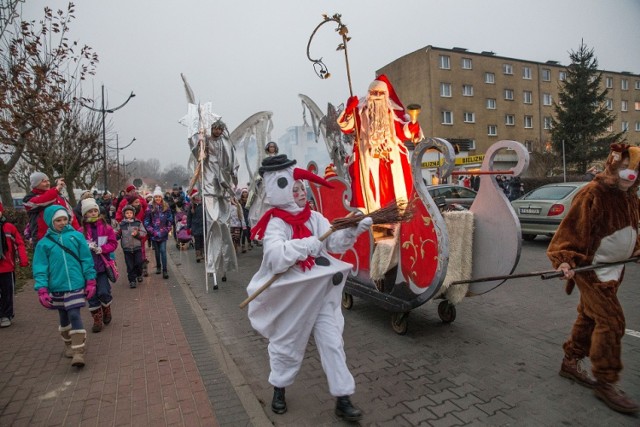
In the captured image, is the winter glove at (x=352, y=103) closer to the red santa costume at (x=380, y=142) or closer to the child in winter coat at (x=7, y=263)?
the red santa costume at (x=380, y=142)

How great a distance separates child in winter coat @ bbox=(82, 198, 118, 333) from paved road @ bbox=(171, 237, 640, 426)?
131cm

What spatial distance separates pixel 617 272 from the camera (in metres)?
3.29

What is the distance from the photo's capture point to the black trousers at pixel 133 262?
8102mm

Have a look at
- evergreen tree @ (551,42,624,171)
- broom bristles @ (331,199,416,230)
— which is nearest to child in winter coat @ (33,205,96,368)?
broom bristles @ (331,199,416,230)

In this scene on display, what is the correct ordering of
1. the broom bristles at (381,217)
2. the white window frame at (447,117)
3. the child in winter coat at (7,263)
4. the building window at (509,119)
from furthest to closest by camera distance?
the building window at (509,119)
the white window frame at (447,117)
the child in winter coat at (7,263)
the broom bristles at (381,217)

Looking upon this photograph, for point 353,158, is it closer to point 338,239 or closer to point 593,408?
point 338,239

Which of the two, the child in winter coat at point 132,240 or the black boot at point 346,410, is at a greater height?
the child in winter coat at point 132,240

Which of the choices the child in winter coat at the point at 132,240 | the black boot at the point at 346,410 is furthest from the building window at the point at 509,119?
the black boot at the point at 346,410

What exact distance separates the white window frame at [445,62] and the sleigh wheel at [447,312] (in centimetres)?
3342

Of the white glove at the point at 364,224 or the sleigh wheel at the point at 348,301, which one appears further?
the sleigh wheel at the point at 348,301

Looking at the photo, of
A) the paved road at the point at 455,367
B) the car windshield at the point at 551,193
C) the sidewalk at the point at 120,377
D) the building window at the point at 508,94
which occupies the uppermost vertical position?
the building window at the point at 508,94

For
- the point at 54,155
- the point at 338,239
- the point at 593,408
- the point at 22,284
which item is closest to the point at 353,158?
the point at 338,239

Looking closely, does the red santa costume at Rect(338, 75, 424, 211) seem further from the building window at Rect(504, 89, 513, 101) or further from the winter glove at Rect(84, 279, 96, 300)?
the building window at Rect(504, 89, 513, 101)

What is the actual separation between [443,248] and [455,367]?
3.59ft
